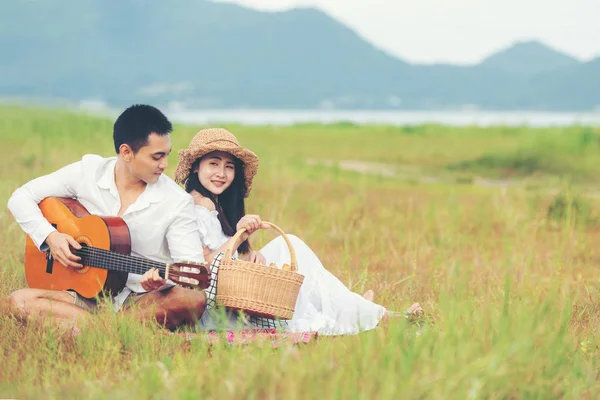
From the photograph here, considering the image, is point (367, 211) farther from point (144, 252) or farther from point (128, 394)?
point (128, 394)

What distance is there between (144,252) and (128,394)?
75.1 inches

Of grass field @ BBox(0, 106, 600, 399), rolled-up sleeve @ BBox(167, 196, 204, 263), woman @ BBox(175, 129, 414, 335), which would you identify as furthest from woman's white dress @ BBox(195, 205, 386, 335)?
grass field @ BBox(0, 106, 600, 399)

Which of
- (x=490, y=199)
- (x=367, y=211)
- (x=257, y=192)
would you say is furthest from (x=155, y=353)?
(x=490, y=199)

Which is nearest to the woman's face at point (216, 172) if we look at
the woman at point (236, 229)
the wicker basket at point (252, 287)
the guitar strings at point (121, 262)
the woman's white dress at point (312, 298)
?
the woman at point (236, 229)

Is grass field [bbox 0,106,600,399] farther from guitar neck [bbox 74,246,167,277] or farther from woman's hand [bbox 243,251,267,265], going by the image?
woman's hand [bbox 243,251,267,265]

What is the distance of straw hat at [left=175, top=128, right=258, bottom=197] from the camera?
18.3 ft

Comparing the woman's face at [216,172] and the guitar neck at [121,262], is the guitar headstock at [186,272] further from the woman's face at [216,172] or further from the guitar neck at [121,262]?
the woman's face at [216,172]

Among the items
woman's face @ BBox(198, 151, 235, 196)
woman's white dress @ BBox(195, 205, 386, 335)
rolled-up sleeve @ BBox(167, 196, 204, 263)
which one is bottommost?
woman's white dress @ BBox(195, 205, 386, 335)

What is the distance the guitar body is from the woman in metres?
0.62

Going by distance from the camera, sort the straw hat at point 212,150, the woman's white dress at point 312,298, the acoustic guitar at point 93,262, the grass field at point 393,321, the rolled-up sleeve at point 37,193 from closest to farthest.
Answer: the grass field at point 393,321
the acoustic guitar at point 93,262
the rolled-up sleeve at point 37,193
the woman's white dress at point 312,298
the straw hat at point 212,150

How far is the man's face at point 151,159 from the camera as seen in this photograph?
5109 mm

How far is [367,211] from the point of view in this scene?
1067cm

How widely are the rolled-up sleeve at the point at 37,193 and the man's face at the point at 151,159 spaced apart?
16.9 inches

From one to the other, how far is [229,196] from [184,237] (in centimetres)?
70
